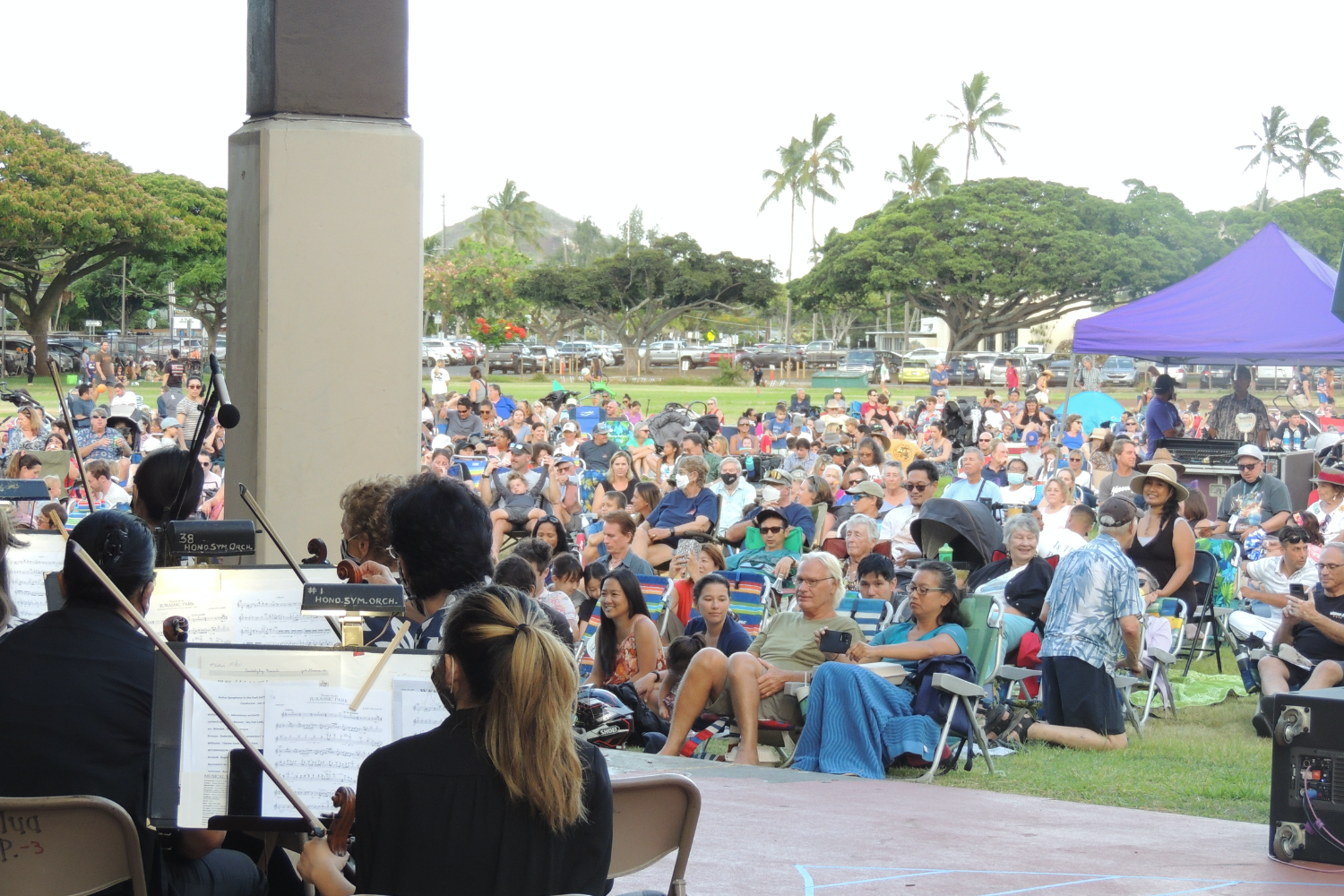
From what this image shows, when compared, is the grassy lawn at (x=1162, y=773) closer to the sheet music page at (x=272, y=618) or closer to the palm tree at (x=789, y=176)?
the sheet music page at (x=272, y=618)

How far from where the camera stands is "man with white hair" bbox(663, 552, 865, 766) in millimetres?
7148

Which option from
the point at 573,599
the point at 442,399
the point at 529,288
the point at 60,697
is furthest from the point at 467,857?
the point at 529,288

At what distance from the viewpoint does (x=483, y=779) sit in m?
2.34

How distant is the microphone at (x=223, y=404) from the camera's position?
346 cm

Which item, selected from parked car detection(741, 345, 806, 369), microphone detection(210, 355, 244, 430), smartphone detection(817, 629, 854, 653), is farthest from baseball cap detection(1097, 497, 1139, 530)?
parked car detection(741, 345, 806, 369)

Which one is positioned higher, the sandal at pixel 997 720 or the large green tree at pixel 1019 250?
the large green tree at pixel 1019 250

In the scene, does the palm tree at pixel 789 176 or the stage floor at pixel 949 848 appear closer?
the stage floor at pixel 949 848

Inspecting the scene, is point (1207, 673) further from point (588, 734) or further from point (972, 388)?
point (972, 388)

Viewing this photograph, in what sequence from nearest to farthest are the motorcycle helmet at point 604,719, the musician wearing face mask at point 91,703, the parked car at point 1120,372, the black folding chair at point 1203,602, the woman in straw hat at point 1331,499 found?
the musician wearing face mask at point 91,703
the motorcycle helmet at point 604,719
the black folding chair at point 1203,602
the woman in straw hat at point 1331,499
the parked car at point 1120,372

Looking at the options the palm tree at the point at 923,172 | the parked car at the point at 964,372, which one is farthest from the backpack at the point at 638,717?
the palm tree at the point at 923,172

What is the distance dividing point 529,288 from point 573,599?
48357 mm

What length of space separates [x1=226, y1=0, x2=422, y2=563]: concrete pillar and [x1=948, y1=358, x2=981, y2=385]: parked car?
42751 millimetres

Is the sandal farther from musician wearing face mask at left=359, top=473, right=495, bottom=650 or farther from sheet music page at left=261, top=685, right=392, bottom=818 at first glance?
sheet music page at left=261, top=685, right=392, bottom=818

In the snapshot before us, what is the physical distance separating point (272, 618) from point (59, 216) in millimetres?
43585
